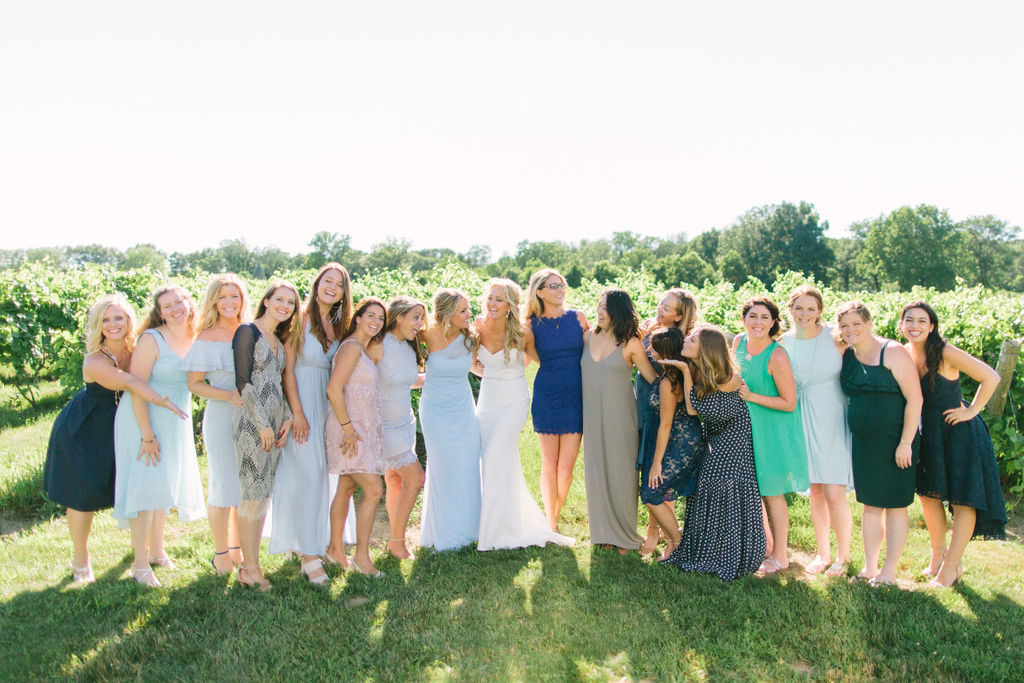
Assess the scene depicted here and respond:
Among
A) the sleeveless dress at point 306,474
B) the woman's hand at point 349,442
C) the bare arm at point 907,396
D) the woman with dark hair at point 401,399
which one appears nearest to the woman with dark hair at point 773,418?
the bare arm at point 907,396

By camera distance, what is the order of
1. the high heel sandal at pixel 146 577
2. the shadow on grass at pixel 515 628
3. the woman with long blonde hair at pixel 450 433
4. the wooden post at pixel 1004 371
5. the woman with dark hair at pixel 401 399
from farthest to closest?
the wooden post at pixel 1004 371
the woman with long blonde hair at pixel 450 433
the woman with dark hair at pixel 401 399
the high heel sandal at pixel 146 577
the shadow on grass at pixel 515 628

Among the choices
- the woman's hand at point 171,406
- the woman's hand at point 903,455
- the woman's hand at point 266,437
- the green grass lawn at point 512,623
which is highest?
the woman's hand at point 171,406

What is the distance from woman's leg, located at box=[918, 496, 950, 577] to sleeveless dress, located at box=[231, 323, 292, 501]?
4.50m

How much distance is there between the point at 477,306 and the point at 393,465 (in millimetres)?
5489

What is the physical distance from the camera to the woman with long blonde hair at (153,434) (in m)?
4.81

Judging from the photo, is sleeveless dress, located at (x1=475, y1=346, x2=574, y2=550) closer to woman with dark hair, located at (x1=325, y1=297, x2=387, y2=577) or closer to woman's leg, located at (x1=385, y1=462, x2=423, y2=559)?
woman's leg, located at (x1=385, y1=462, x2=423, y2=559)

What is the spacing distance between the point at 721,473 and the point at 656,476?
452 millimetres

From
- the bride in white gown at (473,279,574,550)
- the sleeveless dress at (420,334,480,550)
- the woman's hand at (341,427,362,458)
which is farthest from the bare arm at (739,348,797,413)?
the woman's hand at (341,427,362,458)

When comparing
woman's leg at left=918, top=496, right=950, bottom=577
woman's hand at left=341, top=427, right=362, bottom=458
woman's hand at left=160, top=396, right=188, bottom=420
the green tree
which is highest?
the green tree

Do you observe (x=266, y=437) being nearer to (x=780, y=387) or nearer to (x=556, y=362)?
(x=556, y=362)

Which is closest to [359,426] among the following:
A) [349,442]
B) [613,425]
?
[349,442]

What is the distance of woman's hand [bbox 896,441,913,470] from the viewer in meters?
4.52

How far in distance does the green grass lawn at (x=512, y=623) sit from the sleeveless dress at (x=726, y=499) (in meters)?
0.20

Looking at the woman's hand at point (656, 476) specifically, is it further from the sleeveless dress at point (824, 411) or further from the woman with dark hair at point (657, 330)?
the sleeveless dress at point (824, 411)
